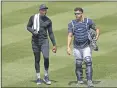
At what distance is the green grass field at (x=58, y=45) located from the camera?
1527cm

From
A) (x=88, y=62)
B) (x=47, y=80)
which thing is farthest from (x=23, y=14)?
(x=88, y=62)

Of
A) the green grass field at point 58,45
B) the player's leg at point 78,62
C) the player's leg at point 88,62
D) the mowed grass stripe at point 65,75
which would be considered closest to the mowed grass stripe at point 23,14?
the green grass field at point 58,45

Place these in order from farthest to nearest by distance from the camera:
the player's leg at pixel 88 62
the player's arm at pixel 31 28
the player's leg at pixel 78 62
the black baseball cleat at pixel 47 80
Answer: the black baseball cleat at pixel 47 80 → the player's arm at pixel 31 28 → the player's leg at pixel 78 62 → the player's leg at pixel 88 62

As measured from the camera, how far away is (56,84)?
14648mm

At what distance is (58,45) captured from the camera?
63.9 feet

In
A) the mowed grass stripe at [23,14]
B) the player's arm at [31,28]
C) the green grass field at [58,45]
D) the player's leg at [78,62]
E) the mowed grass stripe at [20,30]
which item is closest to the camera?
the player's leg at [78,62]

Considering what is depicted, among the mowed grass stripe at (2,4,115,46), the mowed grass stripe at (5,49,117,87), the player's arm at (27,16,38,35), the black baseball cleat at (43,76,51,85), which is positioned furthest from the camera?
the mowed grass stripe at (2,4,115,46)

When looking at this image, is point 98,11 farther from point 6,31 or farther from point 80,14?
point 80,14

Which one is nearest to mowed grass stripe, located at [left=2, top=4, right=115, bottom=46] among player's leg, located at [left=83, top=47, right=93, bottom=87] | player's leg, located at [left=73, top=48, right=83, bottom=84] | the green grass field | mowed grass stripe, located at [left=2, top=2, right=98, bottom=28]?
the green grass field

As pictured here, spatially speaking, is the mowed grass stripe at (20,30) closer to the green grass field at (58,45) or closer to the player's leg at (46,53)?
the green grass field at (58,45)

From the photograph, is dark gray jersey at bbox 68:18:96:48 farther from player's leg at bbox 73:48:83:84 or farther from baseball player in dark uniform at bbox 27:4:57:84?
baseball player in dark uniform at bbox 27:4:57:84

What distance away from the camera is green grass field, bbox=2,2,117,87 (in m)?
15.3

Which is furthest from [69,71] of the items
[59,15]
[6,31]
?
[59,15]

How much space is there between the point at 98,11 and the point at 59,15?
1.97 meters
